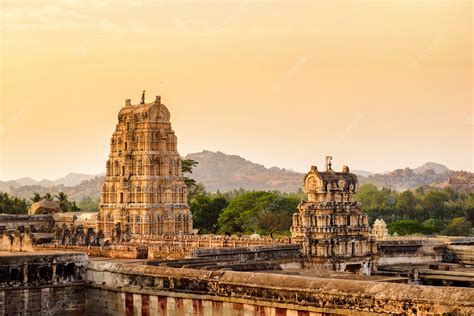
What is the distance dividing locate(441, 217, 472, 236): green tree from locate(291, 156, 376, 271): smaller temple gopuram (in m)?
Result: 50.4

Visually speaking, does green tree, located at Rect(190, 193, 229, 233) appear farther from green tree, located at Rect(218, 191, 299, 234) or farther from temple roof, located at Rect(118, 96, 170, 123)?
temple roof, located at Rect(118, 96, 170, 123)

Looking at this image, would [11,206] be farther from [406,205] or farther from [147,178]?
[406,205]

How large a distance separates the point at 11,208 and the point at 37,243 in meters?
→ 35.8

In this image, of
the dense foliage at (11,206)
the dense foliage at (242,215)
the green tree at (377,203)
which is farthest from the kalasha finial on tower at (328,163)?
the green tree at (377,203)

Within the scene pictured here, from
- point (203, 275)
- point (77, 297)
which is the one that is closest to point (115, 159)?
point (77, 297)

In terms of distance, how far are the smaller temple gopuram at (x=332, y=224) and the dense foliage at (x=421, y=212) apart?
129ft

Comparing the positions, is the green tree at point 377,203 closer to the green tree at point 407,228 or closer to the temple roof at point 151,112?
the green tree at point 407,228

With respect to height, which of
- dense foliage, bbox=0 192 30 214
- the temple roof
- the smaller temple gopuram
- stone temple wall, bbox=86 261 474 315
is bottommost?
stone temple wall, bbox=86 261 474 315

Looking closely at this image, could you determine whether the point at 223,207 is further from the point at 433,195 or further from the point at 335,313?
the point at 335,313

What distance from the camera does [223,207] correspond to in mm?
91062

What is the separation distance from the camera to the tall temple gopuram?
67625 millimetres

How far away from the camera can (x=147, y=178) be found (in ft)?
220

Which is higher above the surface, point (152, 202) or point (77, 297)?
point (152, 202)

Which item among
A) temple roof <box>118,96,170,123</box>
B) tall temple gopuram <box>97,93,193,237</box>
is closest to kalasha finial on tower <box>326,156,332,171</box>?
A: tall temple gopuram <box>97,93,193,237</box>
